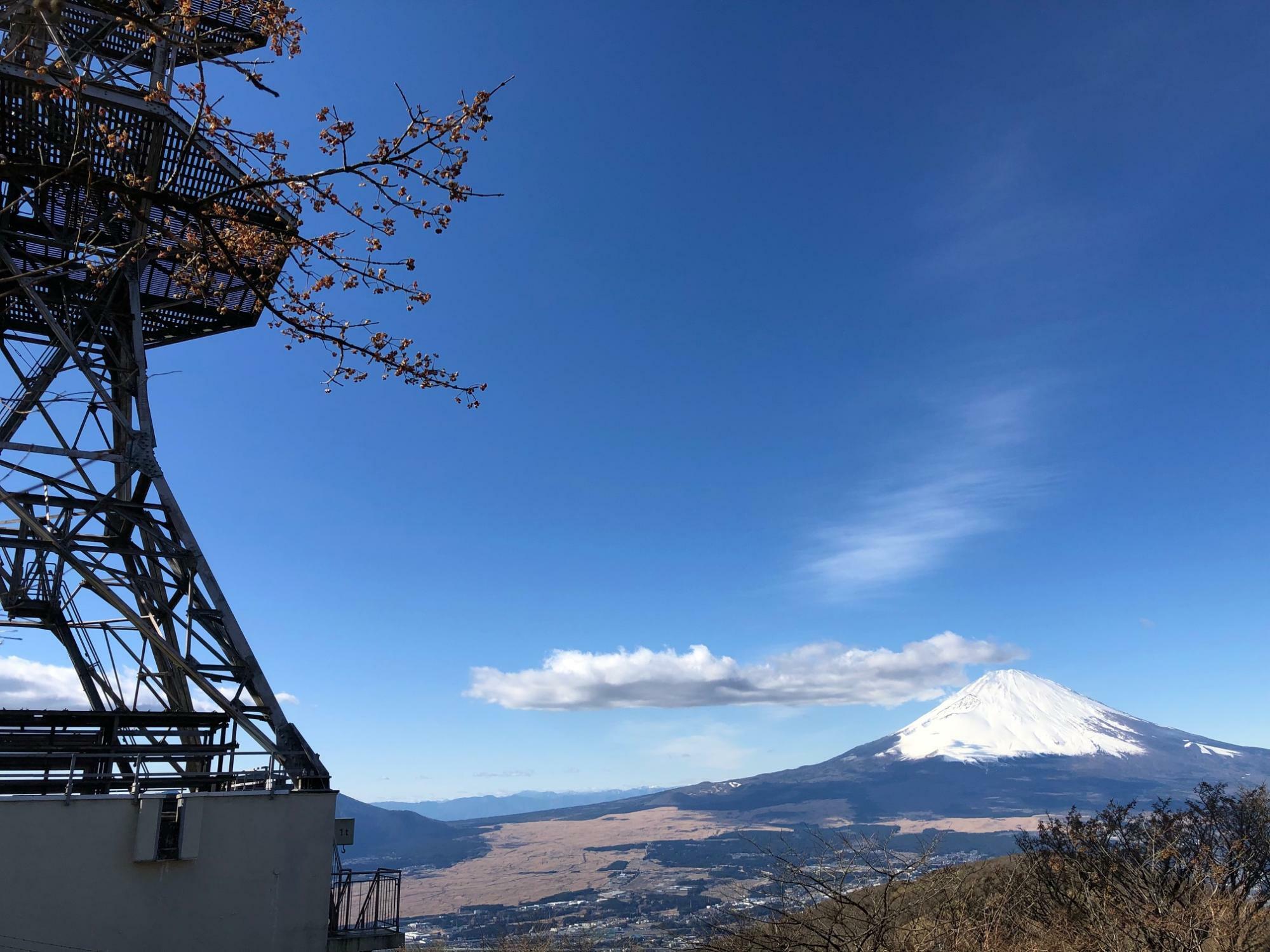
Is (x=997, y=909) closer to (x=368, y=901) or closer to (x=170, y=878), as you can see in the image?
(x=368, y=901)

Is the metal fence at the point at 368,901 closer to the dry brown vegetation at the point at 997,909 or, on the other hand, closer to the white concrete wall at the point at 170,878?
the white concrete wall at the point at 170,878

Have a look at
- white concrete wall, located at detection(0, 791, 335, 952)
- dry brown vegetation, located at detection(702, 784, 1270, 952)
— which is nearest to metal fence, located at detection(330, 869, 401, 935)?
white concrete wall, located at detection(0, 791, 335, 952)

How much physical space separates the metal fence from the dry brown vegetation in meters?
→ 6.51

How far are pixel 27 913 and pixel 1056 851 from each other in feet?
77.7

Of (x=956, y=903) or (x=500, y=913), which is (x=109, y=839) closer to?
(x=956, y=903)

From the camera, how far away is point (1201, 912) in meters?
12.0

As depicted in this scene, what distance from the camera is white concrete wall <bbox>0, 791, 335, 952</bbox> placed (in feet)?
38.8

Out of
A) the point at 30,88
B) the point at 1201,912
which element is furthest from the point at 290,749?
the point at 1201,912

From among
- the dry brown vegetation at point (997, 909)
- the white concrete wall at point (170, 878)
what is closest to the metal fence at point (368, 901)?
the white concrete wall at point (170, 878)

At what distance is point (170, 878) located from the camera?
12734mm

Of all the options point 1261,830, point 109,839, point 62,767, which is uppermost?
point 62,767

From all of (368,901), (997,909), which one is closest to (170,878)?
(368,901)

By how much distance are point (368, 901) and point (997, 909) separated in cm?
1099

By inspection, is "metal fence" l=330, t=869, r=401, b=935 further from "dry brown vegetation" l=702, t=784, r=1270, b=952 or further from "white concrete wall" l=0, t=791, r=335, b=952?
"dry brown vegetation" l=702, t=784, r=1270, b=952
